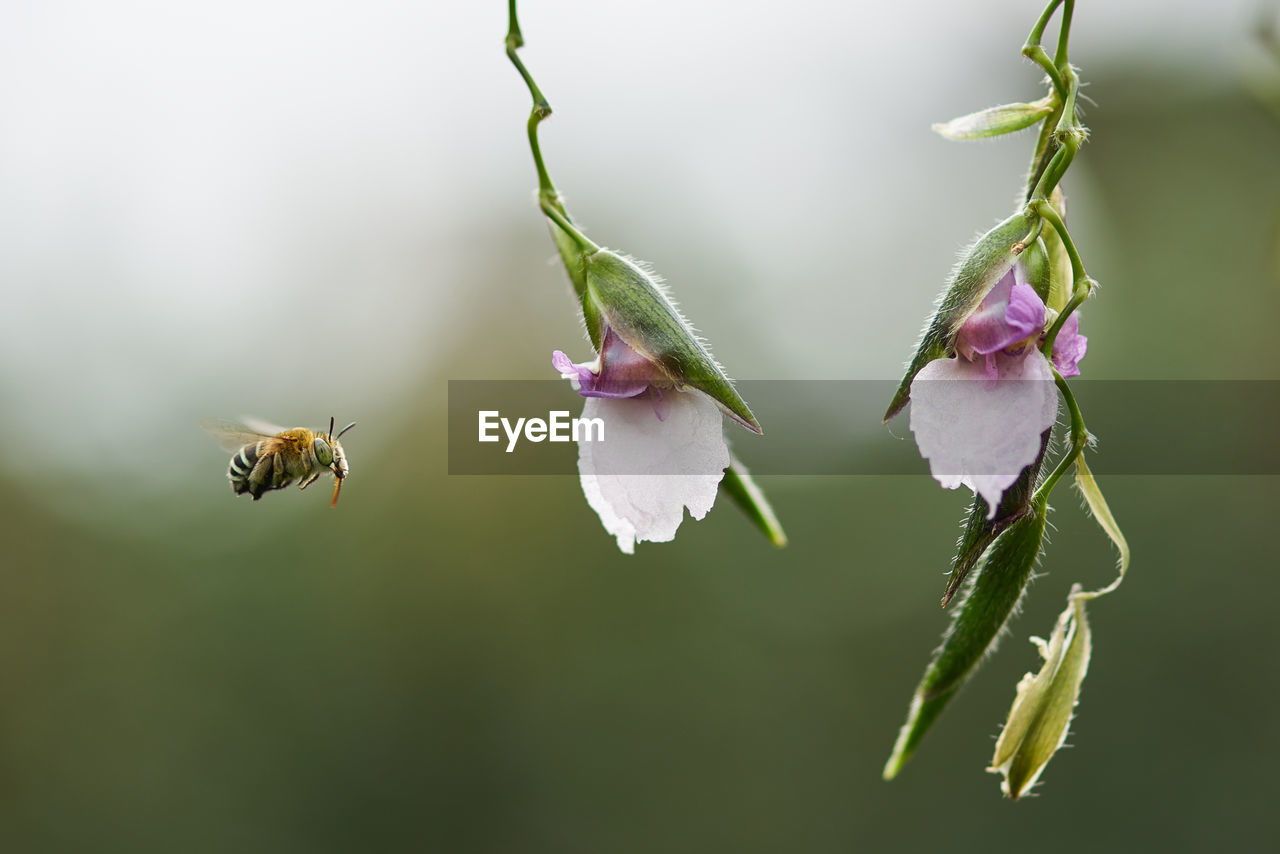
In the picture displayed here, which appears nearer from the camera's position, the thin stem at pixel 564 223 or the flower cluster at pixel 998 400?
the flower cluster at pixel 998 400

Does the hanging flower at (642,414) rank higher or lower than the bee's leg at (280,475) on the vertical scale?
higher

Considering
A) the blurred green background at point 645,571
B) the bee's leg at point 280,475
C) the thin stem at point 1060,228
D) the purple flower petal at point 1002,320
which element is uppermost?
the thin stem at point 1060,228

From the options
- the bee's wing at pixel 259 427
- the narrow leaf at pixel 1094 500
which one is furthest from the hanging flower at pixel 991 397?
the bee's wing at pixel 259 427

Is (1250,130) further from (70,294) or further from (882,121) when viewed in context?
(70,294)

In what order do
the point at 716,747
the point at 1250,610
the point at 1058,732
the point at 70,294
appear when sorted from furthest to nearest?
the point at 70,294, the point at 716,747, the point at 1250,610, the point at 1058,732

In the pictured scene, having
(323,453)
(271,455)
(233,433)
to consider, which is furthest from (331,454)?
(233,433)

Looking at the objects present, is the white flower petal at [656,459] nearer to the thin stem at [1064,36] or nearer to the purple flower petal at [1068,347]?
the purple flower petal at [1068,347]

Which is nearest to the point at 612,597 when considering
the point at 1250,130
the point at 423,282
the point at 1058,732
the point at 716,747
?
the point at 716,747
